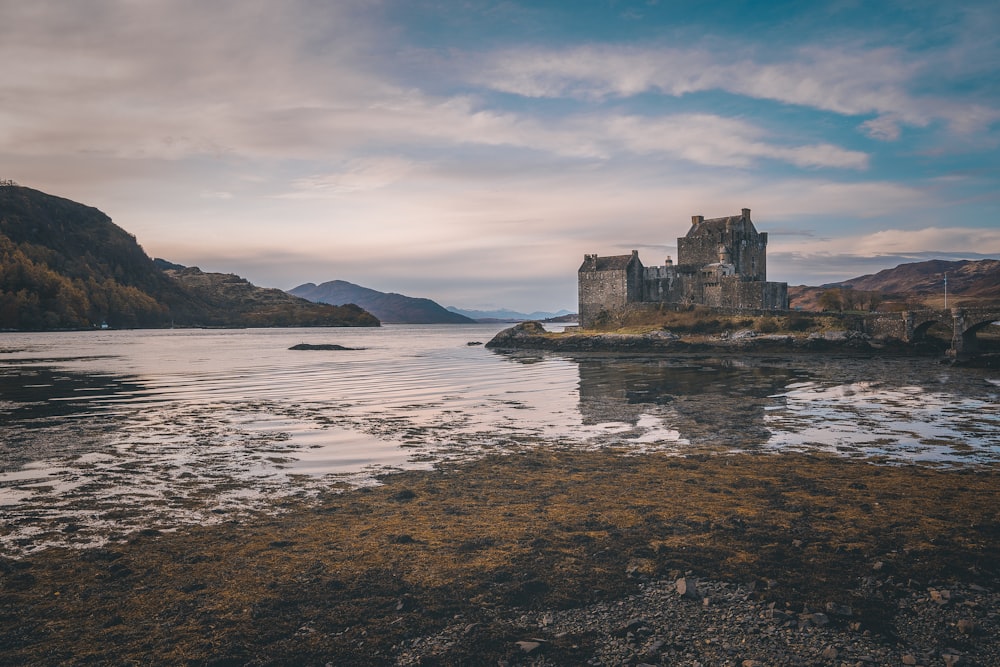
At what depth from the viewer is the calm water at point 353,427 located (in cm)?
1059

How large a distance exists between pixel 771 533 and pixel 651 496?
2266 mm

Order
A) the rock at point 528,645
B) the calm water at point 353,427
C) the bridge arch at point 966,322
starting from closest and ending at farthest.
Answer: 1. the rock at point 528,645
2. the calm water at point 353,427
3. the bridge arch at point 966,322

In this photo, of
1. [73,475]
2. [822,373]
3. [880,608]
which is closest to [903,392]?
[822,373]

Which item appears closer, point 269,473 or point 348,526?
point 348,526

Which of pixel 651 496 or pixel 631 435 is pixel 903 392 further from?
pixel 651 496

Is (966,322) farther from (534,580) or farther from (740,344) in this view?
(534,580)

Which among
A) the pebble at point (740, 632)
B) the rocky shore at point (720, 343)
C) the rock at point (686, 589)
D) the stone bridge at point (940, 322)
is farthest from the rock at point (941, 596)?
the rocky shore at point (720, 343)

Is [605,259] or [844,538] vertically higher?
[605,259]

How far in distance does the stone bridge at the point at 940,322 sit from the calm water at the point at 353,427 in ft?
73.6

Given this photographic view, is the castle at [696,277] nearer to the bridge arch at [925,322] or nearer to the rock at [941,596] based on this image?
the bridge arch at [925,322]

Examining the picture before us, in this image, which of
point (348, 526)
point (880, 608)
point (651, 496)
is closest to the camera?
point (880, 608)

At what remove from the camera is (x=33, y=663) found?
5.08 meters

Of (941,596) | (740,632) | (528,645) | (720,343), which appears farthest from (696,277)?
(528,645)

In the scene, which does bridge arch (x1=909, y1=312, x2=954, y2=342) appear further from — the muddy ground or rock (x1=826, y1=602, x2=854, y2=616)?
rock (x1=826, y1=602, x2=854, y2=616)
